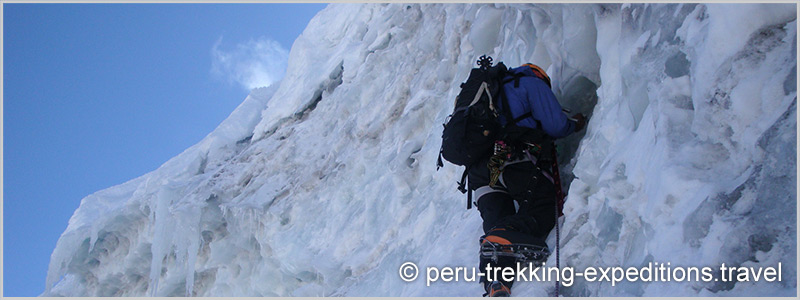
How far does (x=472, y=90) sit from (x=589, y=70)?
845 mm

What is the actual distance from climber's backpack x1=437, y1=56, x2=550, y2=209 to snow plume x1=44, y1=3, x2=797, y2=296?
20.9 inches

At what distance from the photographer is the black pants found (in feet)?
10.7

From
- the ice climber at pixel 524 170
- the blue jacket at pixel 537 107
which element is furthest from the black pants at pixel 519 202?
the blue jacket at pixel 537 107

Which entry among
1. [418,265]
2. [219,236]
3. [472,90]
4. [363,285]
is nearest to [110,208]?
[219,236]

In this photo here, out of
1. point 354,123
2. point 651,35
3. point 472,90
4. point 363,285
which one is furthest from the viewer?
point 354,123

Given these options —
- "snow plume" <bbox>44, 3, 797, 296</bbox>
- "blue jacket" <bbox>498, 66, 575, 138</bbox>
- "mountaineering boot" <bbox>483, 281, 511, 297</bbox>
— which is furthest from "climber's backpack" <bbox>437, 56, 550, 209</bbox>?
"mountaineering boot" <bbox>483, 281, 511, 297</bbox>

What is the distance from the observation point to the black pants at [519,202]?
3250mm

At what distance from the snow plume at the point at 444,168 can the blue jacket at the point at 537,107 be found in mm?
200

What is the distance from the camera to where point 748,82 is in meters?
2.33

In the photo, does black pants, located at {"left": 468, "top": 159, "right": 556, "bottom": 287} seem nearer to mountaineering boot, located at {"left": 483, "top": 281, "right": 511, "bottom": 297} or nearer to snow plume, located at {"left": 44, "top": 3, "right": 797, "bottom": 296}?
mountaineering boot, located at {"left": 483, "top": 281, "right": 511, "bottom": 297}

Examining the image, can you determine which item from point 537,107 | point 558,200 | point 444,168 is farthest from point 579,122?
point 444,168

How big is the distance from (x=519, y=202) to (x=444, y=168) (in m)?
2.21

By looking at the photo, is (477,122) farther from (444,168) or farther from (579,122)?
(444,168)

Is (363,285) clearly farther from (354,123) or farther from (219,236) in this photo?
(219,236)
